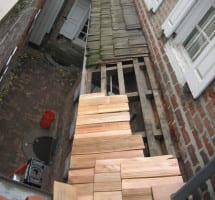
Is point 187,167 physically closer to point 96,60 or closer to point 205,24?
point 205,24

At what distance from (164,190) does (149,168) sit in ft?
1.08

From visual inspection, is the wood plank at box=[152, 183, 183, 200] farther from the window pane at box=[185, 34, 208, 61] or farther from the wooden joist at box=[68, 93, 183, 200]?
the window pane at box=[185, 34, 208, 61]

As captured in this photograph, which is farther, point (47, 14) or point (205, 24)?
point (47, 14)

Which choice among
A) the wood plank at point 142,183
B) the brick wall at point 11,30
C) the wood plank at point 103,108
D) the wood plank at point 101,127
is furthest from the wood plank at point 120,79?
the brick wall at point 11,30

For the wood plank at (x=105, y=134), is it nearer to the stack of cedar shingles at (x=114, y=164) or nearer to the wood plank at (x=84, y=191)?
the stack of cedar shingles at (x=114, y=164)

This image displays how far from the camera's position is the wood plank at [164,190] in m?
2.68

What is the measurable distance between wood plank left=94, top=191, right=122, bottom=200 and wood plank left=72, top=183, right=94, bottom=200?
0.20 ft

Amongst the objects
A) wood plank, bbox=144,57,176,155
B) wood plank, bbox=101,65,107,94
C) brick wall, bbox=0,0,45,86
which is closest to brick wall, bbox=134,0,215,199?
wood plank, bbox=144,57,176,155

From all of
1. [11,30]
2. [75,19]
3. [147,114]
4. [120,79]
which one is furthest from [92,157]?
[75,19]

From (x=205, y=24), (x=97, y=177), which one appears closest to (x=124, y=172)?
(x=97, y=177)

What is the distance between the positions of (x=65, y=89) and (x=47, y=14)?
3271mm

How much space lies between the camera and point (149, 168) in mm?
3006

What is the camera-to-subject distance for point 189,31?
13.5ft

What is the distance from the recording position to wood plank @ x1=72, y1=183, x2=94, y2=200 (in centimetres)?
283
